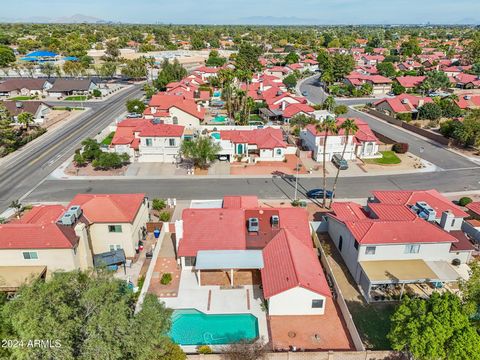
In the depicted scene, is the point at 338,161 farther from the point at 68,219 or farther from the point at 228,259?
the point at 68,219

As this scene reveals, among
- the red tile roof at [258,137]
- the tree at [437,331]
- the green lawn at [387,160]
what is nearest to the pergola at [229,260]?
the tree at [437,331]

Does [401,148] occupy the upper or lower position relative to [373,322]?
upper

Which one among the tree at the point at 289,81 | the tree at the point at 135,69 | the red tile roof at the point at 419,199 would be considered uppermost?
the tree at the point at 135,69

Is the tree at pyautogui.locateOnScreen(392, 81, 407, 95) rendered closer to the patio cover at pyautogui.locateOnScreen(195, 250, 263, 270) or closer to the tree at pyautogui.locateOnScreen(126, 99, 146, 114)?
the tree at pyautogui.locateOnScreen(126, 99, 146, 114)

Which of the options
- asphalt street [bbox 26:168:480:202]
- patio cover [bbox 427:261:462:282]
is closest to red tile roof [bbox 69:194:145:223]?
asphalt street [bbox 26:168:480:202]

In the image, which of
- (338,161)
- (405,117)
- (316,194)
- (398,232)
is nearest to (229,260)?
(398,232)

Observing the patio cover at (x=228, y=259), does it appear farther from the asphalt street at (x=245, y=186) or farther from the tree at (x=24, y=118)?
the tree at (x=24, y=118)

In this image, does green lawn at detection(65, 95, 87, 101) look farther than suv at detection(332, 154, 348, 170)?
Yes
